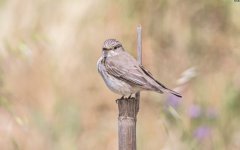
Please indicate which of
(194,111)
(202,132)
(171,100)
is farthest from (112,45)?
(194,111)

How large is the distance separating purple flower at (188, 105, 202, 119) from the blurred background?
0.08 metres

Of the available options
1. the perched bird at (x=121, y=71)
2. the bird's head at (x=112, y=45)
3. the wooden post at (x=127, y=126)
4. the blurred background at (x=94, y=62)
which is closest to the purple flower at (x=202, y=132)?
the blurred background at (x=94, y=62)

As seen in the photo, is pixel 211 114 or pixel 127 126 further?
pixel 211 114

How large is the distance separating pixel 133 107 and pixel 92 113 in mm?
2868

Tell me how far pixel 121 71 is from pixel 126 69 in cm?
7

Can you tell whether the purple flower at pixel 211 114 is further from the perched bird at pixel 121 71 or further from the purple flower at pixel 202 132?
the perched bird at pixel 121 71

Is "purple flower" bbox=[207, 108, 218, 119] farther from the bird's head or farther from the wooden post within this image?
the wooden post

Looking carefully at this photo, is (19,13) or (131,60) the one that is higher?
(19,13)

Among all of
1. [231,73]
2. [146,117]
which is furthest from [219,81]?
[146,117]

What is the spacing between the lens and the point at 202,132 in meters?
6.07

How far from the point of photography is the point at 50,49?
23.3 feet

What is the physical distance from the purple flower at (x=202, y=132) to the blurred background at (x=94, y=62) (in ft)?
1.45

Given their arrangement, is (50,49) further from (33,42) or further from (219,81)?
(219,81)

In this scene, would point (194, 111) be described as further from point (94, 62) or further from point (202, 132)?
point (94, 62)
